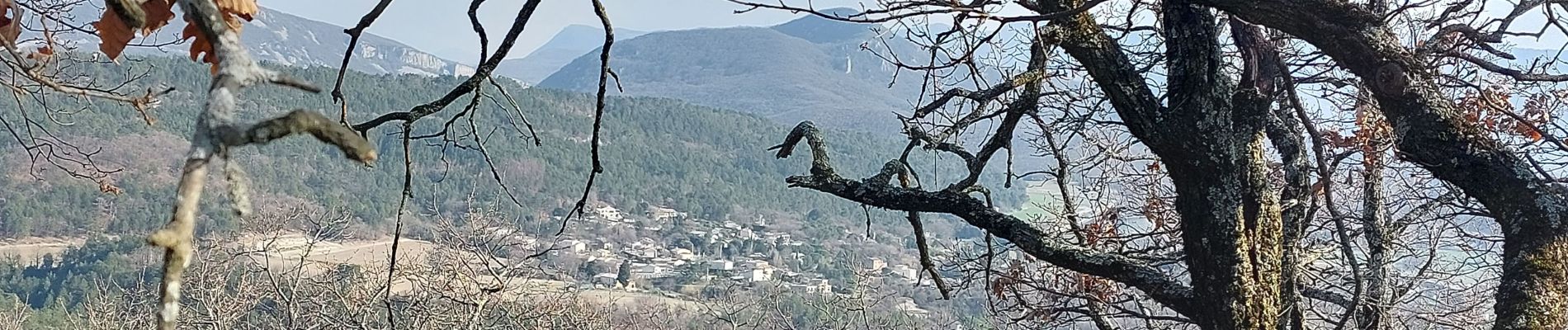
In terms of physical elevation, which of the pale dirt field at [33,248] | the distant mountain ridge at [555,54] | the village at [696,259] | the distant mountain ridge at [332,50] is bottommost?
the pale dirt field at [33,248]

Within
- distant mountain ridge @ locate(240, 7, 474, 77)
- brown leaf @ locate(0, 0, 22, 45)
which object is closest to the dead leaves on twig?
brown leaf @ locate(0, 0, 22, 45)

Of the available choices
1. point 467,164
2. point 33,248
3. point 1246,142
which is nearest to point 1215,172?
point 1246,142

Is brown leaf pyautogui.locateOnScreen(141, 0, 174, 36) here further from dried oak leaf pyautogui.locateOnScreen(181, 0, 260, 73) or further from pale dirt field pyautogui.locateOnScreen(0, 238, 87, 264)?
pale dirt field pyautogui.locateOnScreen(0, 238, 87, 264)

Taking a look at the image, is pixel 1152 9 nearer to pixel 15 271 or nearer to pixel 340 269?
pixel 340 269

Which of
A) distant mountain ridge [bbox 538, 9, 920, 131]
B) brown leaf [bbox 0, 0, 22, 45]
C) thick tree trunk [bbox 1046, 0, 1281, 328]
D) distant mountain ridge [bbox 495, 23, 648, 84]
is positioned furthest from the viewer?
distant mountain ridge [bbox 495, 23, 648, 84]

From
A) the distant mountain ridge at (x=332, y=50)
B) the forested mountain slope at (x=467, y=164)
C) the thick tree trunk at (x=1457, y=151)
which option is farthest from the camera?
the distant mountain ridge at (x=332, y=50)

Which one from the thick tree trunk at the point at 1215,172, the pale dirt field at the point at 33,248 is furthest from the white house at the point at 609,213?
the thick tree trunk at the point at 1215,172

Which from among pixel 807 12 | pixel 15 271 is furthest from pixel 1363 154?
pixel 15 271

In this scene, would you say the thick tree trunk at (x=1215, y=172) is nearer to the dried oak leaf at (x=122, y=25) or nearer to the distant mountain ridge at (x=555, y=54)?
the dried oak leaf at (x=122, y=25)
